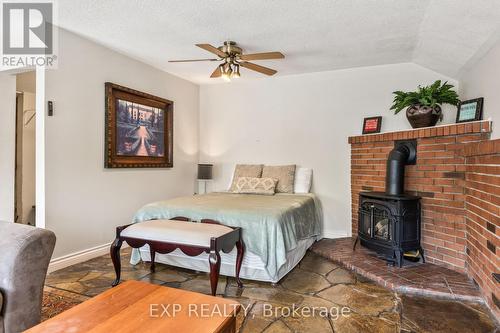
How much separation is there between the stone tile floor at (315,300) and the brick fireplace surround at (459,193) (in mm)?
404

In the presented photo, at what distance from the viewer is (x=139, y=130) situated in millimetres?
3979

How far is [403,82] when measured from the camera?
3.83m

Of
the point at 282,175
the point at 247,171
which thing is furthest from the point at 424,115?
the point at 247,171

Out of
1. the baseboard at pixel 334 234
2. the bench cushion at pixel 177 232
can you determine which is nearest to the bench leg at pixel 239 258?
the bench cushion at pixel 177 232

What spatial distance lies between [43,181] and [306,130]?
334 centimetres

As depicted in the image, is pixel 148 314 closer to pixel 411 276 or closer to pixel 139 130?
pixel 411 276

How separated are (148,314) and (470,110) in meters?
3.35

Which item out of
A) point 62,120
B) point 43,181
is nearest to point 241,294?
point 43,181

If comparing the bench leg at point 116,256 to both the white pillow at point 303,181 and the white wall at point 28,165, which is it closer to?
the white wall at point 28,165

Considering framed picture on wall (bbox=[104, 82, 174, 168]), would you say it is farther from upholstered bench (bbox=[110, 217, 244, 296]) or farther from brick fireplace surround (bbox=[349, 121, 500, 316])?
brick fireplace surround (bbox=[349, 121, 500, 316])

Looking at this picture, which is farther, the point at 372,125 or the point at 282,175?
the point at 282,175

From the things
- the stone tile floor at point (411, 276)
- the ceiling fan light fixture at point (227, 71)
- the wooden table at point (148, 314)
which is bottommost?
the stone tile floor at point (411, 276)

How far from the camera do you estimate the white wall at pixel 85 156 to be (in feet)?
9.66

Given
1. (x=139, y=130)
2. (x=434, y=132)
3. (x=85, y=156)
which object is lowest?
(x=85, y=156)
